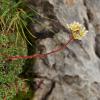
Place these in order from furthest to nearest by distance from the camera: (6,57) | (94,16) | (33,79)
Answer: (94,16)
(33,79)
(6,57)

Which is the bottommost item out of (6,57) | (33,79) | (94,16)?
(33,79)

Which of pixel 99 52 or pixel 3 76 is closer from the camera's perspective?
pixel 3 76

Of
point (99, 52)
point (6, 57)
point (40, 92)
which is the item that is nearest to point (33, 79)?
point (40, 92)

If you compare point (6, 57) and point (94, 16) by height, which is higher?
point (94, 16)

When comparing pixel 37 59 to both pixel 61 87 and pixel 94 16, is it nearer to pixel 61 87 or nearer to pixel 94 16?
pixel 61 87

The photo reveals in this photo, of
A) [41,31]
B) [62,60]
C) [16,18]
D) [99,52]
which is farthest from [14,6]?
[99,52]

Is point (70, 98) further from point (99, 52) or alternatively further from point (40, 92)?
point (99, 52)

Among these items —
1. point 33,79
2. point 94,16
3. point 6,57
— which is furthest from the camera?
point 94,16
